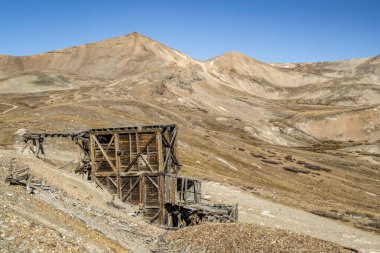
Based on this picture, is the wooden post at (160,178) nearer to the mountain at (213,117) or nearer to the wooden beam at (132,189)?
the wooden beam at (132,189)

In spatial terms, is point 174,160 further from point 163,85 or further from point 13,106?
point 163,85

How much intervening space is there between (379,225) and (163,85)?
86.3m

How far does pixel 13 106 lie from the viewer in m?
90.2

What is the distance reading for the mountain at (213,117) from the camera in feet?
187

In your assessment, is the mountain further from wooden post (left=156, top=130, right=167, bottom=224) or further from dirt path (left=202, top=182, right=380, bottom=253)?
wooden post (left=156, top=130, right=167, bottom=224)

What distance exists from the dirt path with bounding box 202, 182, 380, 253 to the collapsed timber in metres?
6.63

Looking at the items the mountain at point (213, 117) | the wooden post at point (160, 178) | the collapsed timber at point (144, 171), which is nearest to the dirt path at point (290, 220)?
the mountain at point (213, 117)

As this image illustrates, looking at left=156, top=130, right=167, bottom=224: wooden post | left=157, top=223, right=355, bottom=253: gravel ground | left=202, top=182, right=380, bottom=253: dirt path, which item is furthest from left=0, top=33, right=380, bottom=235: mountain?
left=157, top=223, right=355, bottom=253: gravel ground

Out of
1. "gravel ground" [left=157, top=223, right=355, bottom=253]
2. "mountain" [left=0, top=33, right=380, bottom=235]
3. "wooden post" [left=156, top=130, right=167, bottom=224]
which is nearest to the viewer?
"gravel ground" [left=157, top=223, right=355, bottom=253]

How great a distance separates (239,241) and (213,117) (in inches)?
3388

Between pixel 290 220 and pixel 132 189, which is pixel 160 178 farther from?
pixel 290 220

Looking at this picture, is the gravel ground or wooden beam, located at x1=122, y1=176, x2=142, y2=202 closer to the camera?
the gravel ground

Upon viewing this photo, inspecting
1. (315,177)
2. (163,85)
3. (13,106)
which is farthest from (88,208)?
(163,85)

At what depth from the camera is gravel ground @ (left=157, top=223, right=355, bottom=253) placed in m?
19.0
